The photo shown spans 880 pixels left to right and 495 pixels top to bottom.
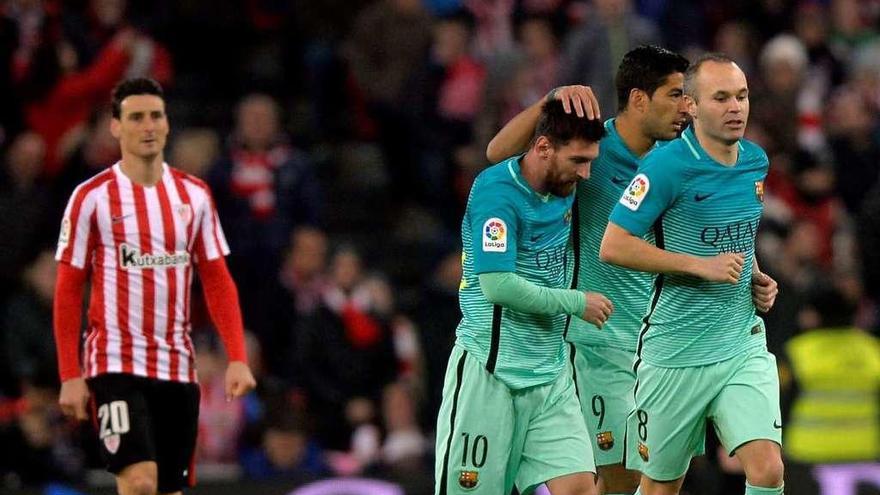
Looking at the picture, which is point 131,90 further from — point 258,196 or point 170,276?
point 258,196

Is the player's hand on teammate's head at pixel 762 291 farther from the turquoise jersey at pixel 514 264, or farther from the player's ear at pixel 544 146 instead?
the player's ear at pixel 544 146

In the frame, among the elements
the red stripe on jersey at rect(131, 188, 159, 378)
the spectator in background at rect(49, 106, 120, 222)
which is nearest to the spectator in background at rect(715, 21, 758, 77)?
the spectator in background at rect(49, 106, 120, 222)

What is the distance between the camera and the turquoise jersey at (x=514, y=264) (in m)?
7.02

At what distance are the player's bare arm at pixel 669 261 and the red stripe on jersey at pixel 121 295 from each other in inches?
94.3

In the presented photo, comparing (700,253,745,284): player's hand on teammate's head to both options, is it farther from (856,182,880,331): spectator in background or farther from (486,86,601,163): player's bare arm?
(856,182,880,331): spectator in background

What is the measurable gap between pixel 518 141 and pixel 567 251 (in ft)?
1.99

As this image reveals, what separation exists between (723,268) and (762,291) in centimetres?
34

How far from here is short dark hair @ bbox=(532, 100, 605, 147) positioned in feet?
23.0

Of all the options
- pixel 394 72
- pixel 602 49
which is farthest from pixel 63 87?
pixel 602 49

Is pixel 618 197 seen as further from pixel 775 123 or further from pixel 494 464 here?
pixel 775 123

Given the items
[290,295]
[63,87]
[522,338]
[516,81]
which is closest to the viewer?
[522,338]

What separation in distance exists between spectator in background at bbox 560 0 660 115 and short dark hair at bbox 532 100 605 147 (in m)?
4.72

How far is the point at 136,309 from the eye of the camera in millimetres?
8086

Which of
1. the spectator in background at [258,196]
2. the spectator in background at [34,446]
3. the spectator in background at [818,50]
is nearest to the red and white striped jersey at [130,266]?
the spectator in background at [34,446]
